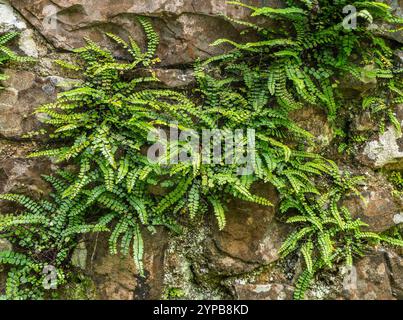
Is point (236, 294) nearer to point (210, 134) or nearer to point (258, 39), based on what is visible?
point (210, 134)

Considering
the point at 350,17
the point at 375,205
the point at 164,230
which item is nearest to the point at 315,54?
the point at 350,17

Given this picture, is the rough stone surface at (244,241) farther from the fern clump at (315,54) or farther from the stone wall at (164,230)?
the fern clump at (315,54)

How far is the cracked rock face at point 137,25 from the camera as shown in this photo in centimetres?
429

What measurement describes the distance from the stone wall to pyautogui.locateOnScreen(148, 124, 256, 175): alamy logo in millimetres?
570

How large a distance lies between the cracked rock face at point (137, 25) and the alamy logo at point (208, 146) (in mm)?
1028

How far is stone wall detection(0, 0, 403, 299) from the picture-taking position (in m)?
4.14

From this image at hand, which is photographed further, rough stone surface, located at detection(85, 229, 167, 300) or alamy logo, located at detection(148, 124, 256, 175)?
rough stone surface, located at detection(85, 229, 167, 300)

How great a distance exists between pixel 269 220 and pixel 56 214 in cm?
251

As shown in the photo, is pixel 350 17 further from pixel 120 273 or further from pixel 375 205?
pixel 120 273

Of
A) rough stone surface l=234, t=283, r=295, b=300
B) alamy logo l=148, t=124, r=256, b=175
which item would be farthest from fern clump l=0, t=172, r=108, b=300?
rough stone surface l=234, t=283, r=295, b=300

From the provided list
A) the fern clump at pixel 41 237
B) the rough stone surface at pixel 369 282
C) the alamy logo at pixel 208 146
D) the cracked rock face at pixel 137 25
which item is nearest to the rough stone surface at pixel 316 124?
the alamy logo at pixel 208 146

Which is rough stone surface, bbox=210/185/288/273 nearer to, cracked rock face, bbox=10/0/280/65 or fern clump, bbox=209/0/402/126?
fern clump, bbox=209/0/402/126

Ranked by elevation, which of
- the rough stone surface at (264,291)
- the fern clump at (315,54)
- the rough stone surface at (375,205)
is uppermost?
the fern clump at (315,54)

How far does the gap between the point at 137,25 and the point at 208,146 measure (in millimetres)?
1771
